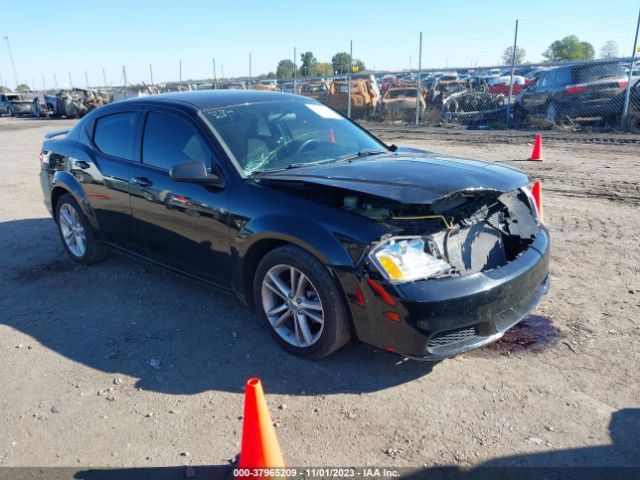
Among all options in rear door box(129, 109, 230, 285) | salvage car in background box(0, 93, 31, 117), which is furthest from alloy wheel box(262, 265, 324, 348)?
salvage car in background box(0, 93, 31, 117)

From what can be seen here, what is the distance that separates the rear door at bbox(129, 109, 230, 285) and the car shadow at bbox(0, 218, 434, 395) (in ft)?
1.08

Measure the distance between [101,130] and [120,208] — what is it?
0.93 metres

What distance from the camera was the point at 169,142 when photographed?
4.18 meters

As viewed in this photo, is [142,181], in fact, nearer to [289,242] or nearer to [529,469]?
[289,242]

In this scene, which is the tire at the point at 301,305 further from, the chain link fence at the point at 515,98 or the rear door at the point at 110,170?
the chain link fence at the point at 515,98

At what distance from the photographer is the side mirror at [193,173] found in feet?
11.7

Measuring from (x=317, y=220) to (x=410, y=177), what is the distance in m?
0.68

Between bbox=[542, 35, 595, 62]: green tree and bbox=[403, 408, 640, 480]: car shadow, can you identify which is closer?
bbox=[403, 408, 640, 480]: car shadow

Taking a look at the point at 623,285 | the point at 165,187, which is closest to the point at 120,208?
the point at 165,187

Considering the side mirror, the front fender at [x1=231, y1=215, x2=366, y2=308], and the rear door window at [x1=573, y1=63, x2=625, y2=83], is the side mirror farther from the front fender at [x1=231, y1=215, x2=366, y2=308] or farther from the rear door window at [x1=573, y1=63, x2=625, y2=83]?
the rear door window at [x1=573, y1=63, x2=625, y2=83]

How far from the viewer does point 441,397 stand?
3045 mm

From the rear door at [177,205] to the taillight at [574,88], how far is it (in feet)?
45.3

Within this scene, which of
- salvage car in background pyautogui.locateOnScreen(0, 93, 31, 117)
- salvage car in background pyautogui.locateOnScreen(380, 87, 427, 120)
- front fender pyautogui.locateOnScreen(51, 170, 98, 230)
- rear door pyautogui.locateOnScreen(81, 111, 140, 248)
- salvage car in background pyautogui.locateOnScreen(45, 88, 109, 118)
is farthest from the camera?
salvage car in background pyautogui.locateOnScreen(0, 93, 31, 117)

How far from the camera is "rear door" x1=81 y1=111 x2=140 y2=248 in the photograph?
14.8 feet
